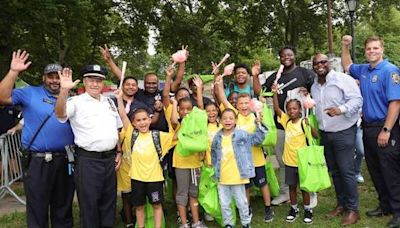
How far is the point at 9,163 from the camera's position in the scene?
665 cm

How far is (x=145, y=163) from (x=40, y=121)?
118cm

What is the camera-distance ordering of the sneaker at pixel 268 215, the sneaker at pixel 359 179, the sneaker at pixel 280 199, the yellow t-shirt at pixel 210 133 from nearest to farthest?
the yellow t-shirt at pixel 210 133 < the sneaker at pixel 268 215 < the sneaker at pixel 280 199 < the sneaker at pixel 359 179

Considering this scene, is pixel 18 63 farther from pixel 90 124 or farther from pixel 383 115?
pixel 383 115

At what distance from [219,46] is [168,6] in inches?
108

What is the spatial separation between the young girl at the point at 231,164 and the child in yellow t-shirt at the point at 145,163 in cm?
62

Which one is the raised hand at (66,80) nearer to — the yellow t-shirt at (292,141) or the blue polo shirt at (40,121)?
the blue polo shirt at (40,121)

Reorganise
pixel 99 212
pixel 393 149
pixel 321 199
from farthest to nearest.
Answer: pixel 321 199, pixel 393 149, pixel 99 212

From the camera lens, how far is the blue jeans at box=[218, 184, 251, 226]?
484cm

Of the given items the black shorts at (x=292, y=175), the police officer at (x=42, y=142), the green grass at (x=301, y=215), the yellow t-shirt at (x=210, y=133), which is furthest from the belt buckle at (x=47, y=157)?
the black shorts at (x=292, y=175)

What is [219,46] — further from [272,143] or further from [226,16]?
[272,143]

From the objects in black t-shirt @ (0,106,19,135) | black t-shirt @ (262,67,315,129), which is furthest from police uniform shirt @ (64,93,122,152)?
black t-shirt @ (0,106,19,135)

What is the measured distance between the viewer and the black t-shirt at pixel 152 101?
17.2 ft

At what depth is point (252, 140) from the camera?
198 inches

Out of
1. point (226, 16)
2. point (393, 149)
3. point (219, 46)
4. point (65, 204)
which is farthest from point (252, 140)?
point (226, 16)
